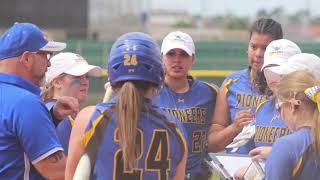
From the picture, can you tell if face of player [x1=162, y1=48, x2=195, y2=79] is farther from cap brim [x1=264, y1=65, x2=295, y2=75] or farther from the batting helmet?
the batting helmet

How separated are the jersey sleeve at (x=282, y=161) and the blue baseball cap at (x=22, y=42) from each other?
1.23 metres

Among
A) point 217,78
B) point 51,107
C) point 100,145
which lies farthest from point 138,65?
point 217,78

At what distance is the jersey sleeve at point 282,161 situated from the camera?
3244 millimetres

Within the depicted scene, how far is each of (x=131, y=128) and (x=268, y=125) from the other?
1.54m

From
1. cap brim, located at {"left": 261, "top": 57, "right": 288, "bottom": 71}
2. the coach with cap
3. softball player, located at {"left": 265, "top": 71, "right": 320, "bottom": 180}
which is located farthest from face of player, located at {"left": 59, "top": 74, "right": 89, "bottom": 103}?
softball player, located at {"left": 265, "top": 71, "right": 320, "bottom": 180}

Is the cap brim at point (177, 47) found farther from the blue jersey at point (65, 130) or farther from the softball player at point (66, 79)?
the blue jersey at point (65, 130)

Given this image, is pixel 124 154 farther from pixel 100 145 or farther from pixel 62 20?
pixel 62 20

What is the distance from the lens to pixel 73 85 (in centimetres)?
470

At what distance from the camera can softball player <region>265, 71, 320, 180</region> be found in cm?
325

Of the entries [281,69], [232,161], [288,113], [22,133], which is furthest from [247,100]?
[22,133]

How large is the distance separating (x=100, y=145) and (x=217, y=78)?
7291 millimetres

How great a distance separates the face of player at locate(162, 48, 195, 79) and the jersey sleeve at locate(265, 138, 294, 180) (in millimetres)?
2103

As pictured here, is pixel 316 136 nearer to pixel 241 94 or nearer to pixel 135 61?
pixel 135 61

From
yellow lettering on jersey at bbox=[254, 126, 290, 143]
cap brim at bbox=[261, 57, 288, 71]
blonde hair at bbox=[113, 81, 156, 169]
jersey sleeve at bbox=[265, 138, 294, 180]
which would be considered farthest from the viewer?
cap brim at bbox=[261, 57, 288, 71]
